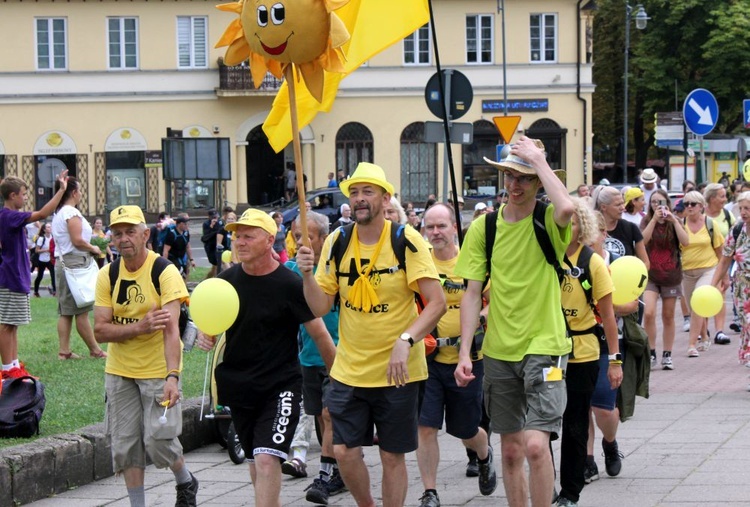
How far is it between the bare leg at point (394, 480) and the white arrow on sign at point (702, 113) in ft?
45.4

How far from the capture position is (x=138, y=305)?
7406 mm

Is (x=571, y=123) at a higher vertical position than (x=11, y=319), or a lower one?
higher

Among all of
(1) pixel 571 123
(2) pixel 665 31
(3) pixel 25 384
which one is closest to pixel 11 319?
(3) pixel 25 384

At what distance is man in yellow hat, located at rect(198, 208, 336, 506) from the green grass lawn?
7.60 feet

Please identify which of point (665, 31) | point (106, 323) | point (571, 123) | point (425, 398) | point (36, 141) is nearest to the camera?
point (106, 323)

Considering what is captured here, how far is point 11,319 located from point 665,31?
51.2 metres

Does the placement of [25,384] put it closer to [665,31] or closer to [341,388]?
[341,388]

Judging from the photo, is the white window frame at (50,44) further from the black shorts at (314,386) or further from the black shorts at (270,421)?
the black shorts at (270,421)

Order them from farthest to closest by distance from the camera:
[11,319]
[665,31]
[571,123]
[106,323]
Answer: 1. [665,31]
2. [571,123]
3. [11,319]
4. [106,323]

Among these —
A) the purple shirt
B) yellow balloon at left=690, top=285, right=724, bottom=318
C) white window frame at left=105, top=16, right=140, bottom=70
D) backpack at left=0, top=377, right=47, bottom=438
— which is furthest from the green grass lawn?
white window frame at left=105, top=16, right=140, bottom=70

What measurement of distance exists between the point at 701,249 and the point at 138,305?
30.9ft

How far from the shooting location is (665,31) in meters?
58.8

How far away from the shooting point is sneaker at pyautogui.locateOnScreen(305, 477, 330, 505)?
8094mm

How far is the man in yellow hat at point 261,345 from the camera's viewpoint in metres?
6.97
